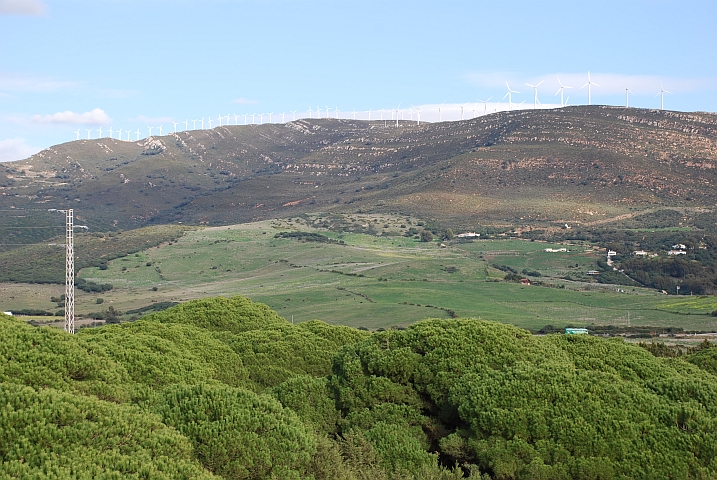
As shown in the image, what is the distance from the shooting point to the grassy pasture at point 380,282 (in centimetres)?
7031

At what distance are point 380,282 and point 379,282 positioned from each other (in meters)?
0.10

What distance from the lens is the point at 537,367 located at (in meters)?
21.2

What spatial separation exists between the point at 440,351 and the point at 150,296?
6629 centimetres

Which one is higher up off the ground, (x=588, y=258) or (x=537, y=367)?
(x=537, y=367)

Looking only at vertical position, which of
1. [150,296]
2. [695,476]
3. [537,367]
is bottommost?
[150,296]

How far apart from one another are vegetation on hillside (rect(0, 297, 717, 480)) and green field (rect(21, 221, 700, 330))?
40155mm

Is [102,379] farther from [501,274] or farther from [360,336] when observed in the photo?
[501,274]

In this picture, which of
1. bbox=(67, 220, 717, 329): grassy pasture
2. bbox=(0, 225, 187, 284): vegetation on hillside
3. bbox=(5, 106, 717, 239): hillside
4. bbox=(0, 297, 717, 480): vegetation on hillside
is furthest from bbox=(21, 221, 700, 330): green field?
bbox=(0, 297, 717, 480): vegetation on hillside

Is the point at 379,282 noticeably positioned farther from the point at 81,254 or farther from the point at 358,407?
the point at 358,407

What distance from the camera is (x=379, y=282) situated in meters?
86.7

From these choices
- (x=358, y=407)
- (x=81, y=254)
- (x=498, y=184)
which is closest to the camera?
(x=358, y=407)

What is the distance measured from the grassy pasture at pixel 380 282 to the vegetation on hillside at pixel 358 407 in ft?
132

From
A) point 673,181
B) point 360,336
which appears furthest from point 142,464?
point 673,181

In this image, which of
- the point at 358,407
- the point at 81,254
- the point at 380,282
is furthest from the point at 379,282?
the point at 358,407
